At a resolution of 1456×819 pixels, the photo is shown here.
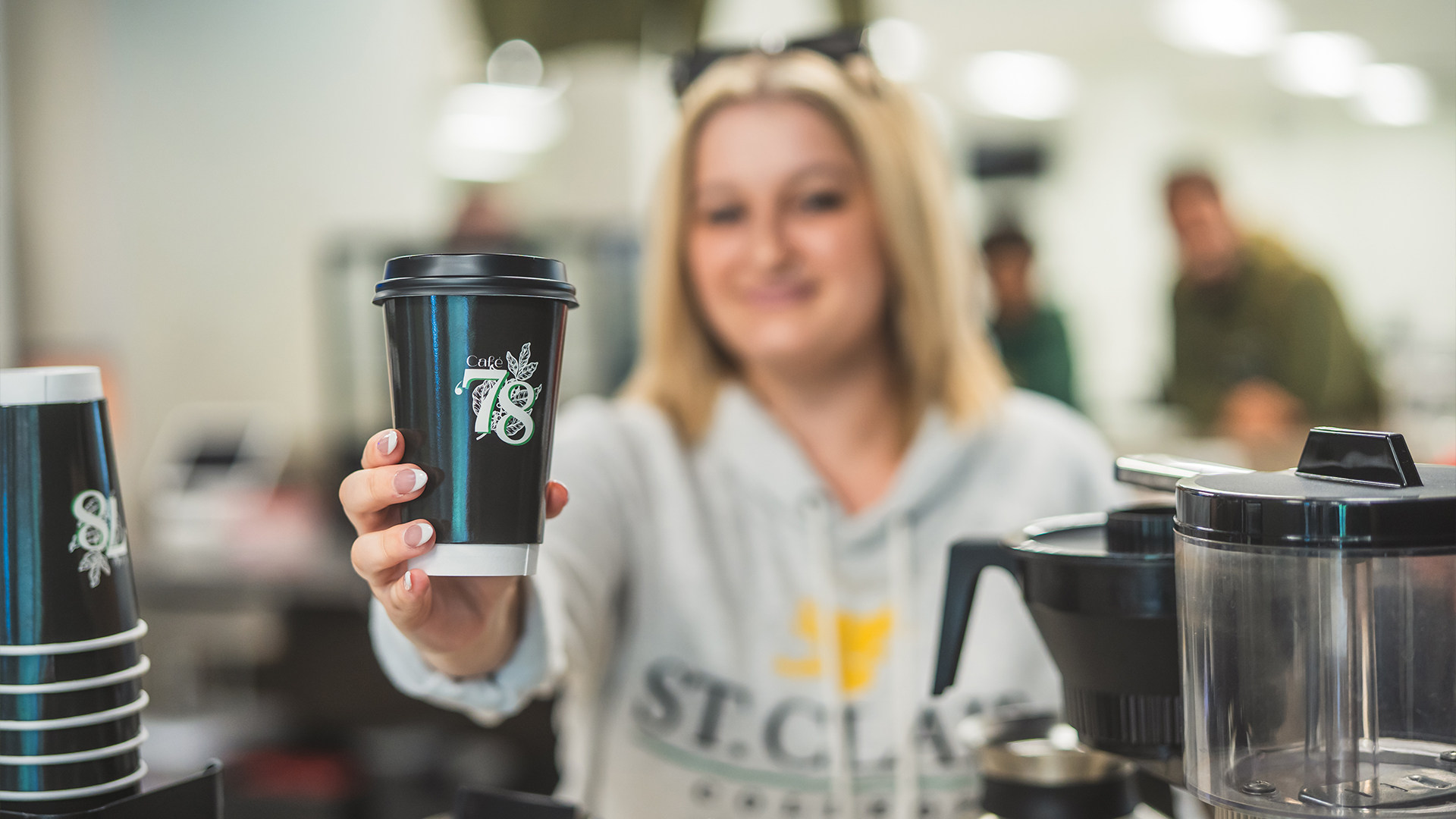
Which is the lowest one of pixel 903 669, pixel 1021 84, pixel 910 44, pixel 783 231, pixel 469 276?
pixel 903 669

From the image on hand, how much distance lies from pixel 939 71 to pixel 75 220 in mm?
3776

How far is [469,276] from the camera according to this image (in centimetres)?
54

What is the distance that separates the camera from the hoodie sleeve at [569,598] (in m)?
0.81

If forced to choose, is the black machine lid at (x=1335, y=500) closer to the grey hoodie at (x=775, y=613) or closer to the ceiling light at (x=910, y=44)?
the grey hoodie at (x=775, y=613)

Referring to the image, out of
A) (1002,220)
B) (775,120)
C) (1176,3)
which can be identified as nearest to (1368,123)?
(1176,3)

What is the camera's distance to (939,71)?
5.61 m

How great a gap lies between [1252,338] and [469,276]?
3659 millimetres

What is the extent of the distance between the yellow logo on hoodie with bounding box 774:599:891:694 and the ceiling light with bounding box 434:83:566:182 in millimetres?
3291

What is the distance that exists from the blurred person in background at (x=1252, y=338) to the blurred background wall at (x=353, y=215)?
20cm

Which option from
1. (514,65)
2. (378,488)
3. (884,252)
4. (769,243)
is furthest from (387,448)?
(514,65)

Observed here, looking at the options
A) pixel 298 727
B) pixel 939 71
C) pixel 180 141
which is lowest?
pixel 298 727

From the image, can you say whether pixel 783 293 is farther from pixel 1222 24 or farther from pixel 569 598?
pixel 1222 24

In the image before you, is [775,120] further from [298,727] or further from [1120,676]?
[298,727]

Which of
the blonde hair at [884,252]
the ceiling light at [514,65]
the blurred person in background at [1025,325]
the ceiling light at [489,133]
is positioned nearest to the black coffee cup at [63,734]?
the blonde hair at [884,252]
